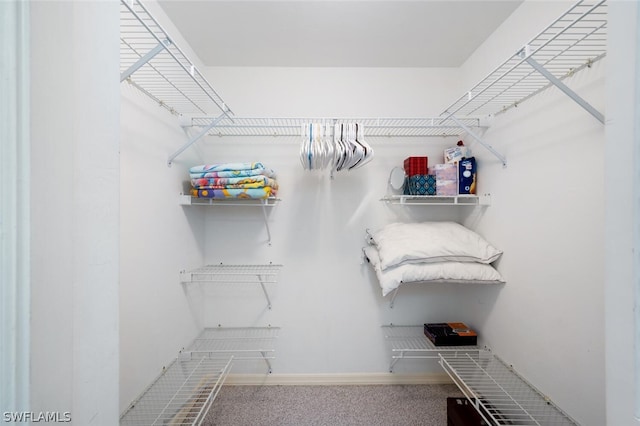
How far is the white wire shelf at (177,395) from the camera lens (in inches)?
42.5

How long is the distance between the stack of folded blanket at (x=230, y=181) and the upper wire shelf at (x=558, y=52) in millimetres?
1220

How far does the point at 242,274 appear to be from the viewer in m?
1.71

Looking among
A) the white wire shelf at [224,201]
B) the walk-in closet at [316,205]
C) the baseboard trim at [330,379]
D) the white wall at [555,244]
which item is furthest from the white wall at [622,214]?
the baseboard trim at [330,379]

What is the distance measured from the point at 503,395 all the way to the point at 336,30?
2.22m

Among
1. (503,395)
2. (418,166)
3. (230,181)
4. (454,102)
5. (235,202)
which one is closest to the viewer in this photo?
(503,395)

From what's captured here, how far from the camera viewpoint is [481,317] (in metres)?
1.59

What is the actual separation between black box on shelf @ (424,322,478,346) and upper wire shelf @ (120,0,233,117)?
6.47ft

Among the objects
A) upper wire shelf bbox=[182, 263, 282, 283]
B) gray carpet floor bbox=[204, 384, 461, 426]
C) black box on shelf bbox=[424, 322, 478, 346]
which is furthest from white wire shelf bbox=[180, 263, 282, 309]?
black box on shelf bbox=[424, 322, 478, 346]

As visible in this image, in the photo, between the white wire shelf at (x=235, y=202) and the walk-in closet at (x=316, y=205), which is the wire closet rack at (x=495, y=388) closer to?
the walk-in closet at (x=316, y=205)

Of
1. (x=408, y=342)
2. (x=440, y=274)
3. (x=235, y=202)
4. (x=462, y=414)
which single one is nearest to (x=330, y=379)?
(x=408, y=342)

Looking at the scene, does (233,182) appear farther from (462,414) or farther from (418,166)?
(462,414)

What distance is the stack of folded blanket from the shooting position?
1.49m

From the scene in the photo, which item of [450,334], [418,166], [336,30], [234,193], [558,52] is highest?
[336,30]

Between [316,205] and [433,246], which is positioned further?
[316,205]
